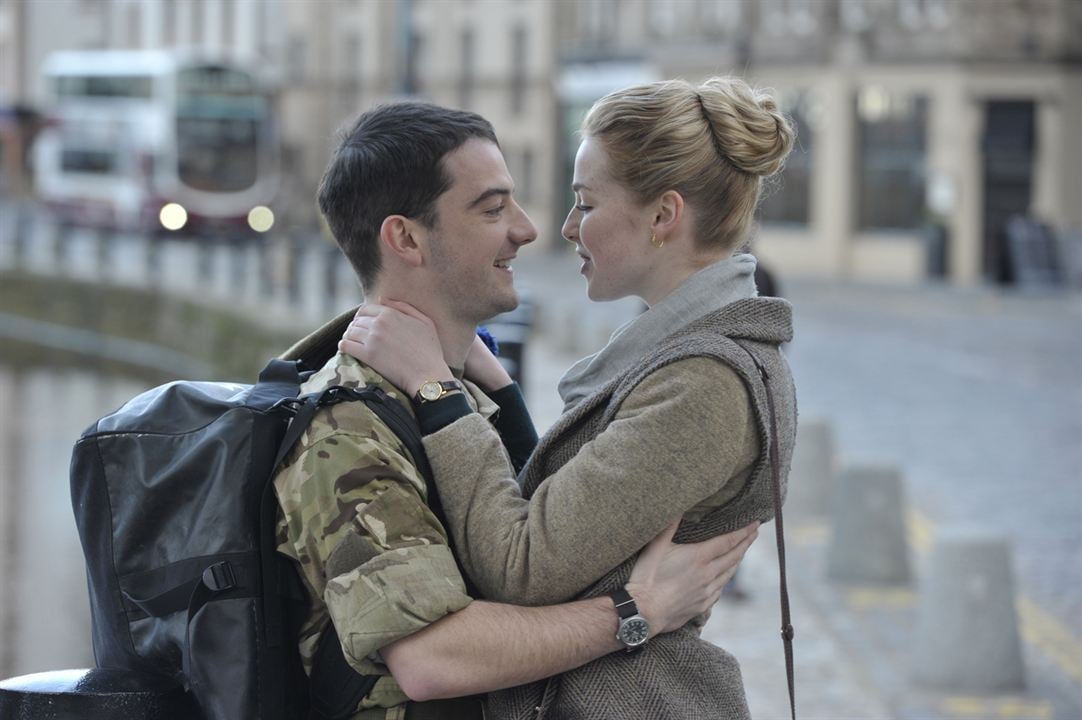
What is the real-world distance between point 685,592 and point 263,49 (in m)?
56.7

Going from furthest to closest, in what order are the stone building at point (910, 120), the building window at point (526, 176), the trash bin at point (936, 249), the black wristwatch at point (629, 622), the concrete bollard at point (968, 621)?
the building window at point (526, 176), the stone building at point (910, 120), the trash bin at point (936, 249), the concrete bollard at point (968, 621), the black wristwatch at point (629, 622)

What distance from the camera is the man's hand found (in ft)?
8.47

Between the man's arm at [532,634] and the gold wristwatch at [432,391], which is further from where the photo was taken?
the gold wristwatch at [432,391]

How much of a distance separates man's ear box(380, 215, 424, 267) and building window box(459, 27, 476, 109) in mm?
47004

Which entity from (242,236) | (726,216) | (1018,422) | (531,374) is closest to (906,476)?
(1018,422)

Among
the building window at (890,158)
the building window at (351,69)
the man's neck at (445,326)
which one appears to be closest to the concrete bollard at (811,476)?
the man's neck at (445,326)

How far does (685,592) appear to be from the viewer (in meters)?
2.61

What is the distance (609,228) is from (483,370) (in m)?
0.52

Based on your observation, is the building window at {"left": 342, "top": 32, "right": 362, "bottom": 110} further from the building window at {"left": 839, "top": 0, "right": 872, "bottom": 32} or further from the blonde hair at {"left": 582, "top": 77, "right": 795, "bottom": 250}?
the blonde hair at {"left": 582, "top": 77, "right": 795, "bottom": 250}

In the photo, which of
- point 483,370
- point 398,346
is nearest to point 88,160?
point 483,370

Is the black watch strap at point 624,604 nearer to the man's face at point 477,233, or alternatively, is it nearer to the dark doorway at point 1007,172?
the man's face at point 477,233

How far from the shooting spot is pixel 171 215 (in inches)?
1463

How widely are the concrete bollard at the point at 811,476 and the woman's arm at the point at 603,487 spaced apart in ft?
28.0

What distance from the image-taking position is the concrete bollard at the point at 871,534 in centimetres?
933
